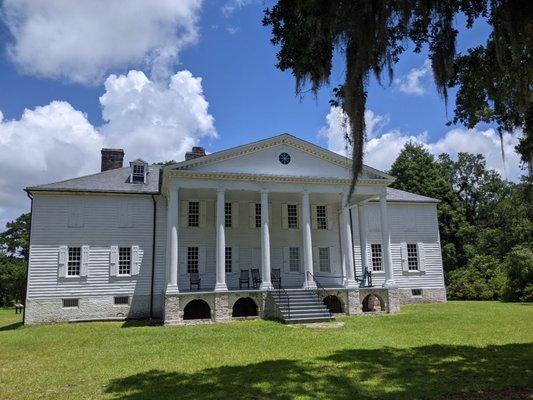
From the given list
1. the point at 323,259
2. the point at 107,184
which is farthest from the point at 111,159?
the point at 323,259

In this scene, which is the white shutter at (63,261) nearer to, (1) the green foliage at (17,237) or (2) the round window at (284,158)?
(2) the round window at (284,158)

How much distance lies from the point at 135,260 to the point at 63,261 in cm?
356

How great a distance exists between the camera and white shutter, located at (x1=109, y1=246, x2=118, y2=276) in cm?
2317

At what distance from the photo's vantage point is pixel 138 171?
83.7ft

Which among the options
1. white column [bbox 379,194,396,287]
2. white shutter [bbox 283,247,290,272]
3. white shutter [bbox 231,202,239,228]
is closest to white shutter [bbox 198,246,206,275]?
white shutter [bbox 231,202,239,228]

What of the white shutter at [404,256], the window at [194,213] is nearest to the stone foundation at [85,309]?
the window at [194,213]

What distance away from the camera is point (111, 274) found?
23.2 meters

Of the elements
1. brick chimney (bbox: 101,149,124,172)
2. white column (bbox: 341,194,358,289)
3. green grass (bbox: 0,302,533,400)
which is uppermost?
brick chimney (bbox: 101,149,124,172)

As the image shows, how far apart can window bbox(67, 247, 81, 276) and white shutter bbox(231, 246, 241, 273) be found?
8.13m

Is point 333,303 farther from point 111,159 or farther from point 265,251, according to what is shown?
point 111,159

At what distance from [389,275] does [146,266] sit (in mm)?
13006

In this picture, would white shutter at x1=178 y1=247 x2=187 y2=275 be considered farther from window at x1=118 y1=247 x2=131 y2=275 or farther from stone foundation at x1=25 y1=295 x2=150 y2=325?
window at x1=118 y1=247 x2=131 y2=275

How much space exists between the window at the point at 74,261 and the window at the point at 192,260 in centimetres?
567

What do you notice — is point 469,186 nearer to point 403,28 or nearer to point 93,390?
point 403,28
